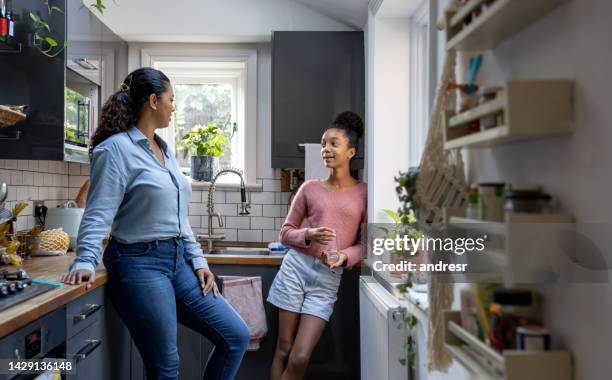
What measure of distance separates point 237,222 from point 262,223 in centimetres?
16

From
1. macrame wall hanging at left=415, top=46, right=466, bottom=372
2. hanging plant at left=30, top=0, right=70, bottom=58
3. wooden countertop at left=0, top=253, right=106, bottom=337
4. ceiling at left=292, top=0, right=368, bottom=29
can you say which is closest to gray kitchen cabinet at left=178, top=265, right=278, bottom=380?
wooden countertop at left=0, top=253, right=106, bottom=337

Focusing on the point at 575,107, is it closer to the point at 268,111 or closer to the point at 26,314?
the point at 26,314

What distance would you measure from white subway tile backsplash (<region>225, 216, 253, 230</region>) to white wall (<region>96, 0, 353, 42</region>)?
1132mm

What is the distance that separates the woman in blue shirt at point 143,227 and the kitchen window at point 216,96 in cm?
145

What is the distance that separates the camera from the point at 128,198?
2170 millimetres

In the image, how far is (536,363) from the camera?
2.97 feet

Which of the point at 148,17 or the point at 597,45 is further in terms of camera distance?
the point at 148,17

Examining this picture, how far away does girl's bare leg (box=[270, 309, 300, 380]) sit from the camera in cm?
290

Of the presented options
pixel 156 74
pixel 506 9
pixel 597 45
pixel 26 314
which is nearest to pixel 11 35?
pixel 156 74

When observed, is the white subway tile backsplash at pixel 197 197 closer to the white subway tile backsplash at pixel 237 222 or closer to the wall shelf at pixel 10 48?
the white subway tile backsplash at pixel 237 222

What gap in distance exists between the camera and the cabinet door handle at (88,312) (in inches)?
85.8

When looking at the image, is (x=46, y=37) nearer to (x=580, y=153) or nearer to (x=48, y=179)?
(x=48, y=179)

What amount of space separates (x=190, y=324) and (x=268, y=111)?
1.73 meters

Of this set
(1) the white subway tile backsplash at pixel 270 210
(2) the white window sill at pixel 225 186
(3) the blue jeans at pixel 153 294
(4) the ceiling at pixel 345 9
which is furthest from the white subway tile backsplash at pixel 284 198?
(3) the blue jeans at pixel 153 294
